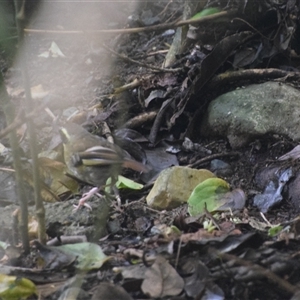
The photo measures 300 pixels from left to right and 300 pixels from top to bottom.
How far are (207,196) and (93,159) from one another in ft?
2.55

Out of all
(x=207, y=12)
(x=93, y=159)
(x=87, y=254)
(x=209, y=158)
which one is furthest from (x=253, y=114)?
(x=87, y=254)

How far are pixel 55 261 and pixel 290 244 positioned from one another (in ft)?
3.03

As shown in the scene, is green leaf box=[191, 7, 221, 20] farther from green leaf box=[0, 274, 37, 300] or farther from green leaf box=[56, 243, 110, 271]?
green leaf box=[0, 274, 37, 300]

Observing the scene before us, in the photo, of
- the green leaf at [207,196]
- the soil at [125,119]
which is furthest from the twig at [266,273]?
the green leaf at [207,196]

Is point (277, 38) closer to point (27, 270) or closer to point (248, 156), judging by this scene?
point (248, 156)

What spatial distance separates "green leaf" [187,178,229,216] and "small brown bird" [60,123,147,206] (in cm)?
46

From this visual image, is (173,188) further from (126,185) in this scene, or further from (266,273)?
(266,273)

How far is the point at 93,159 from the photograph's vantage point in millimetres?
3420

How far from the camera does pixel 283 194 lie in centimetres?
317

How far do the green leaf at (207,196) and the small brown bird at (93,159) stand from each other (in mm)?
460

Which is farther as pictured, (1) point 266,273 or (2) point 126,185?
(2) point 126,185

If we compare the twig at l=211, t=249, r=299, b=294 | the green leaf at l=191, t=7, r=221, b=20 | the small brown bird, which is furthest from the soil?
the green leaf at l=191, t=7, r=221, b=20

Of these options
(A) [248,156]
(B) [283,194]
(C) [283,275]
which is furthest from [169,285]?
(A) [248,156]

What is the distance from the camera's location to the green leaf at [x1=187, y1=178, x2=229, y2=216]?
2996 millimetres
